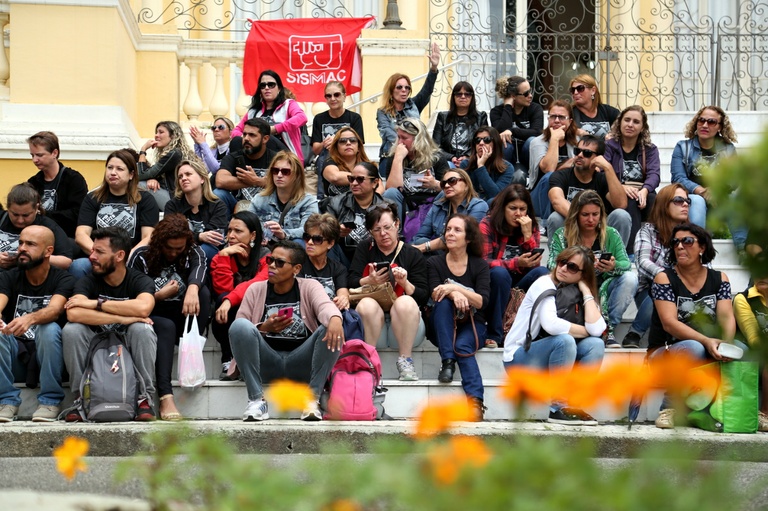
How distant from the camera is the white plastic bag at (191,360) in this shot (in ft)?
26.1

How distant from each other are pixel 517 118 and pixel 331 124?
1.79 meters

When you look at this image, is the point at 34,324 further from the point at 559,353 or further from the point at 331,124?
the point at 331,124

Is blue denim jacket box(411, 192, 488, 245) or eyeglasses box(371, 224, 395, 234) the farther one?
blue denim jacket box(411, 192, 488, 245)

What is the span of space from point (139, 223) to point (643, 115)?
13.9ft

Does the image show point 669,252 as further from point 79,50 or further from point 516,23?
point 516,23

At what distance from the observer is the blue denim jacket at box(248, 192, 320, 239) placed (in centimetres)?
925

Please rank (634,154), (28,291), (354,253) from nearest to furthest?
(28,291) → (354,253) → (634,154)

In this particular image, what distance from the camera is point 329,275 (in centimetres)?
853

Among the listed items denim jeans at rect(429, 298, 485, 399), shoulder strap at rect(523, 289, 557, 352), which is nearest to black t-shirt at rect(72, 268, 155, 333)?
denim jeans at rect(429, 298, 485, 399)

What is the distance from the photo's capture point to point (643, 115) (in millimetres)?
10398

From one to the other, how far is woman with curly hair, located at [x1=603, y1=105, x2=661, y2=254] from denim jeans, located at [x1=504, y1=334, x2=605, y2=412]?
91.8 inches

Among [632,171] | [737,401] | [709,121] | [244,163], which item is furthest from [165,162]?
[737,401]

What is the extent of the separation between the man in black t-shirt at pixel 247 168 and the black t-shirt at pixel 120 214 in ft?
2.97

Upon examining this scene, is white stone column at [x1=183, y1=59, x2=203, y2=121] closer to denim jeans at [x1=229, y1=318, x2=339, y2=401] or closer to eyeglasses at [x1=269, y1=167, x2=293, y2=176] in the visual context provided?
eyeglasses at [x1=269, y1=167, x2=293, y2=176]
